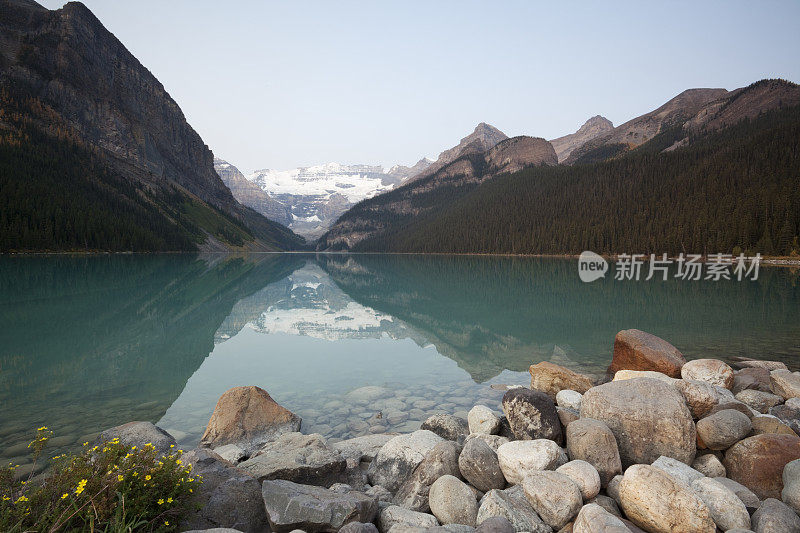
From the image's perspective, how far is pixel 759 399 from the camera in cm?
910

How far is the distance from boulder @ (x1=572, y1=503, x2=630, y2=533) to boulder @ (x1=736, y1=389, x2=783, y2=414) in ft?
22.4

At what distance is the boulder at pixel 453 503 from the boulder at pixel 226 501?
104 inches

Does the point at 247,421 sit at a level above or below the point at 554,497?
below

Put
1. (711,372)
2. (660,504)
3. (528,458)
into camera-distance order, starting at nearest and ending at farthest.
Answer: (660,504) < (528,458) < (711,372)

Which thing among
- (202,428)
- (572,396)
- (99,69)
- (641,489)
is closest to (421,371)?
(572,396)

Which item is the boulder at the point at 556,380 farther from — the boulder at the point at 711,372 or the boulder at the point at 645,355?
the boulder at the point at 711,372

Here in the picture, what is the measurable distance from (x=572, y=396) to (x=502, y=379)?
5116 mm

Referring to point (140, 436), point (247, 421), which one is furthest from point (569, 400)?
point (140, 436)

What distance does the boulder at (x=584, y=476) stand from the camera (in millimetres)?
5777

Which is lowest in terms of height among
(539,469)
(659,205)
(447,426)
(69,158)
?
(447,426)

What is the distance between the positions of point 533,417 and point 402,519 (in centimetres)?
349

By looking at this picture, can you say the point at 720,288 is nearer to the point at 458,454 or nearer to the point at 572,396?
the point at 572,396

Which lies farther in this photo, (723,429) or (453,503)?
(723,429)

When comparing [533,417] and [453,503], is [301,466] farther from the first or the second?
[533,417]
